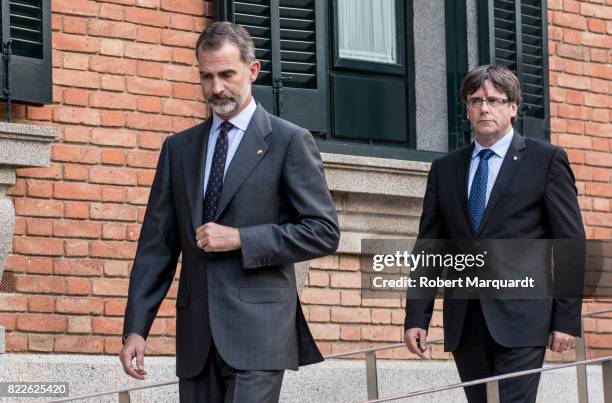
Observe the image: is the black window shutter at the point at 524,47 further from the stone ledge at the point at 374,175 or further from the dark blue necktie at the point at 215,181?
the dark blue necktie at the point at 215,181

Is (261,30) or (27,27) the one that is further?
(261,30)

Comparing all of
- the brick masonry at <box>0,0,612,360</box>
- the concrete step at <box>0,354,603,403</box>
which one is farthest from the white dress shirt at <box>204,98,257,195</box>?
the brick masonry at <box>0,0,612,360</box>

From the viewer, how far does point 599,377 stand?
6.26 metres

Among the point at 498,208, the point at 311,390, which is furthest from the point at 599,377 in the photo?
the point at 311,390

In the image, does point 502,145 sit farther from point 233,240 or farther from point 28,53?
point 28,53

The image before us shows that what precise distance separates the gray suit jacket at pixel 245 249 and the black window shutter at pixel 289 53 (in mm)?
2977

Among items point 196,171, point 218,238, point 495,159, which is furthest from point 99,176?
point 218,238

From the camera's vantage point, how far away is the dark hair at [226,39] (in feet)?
17.6

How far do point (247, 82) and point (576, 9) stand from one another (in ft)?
17.1

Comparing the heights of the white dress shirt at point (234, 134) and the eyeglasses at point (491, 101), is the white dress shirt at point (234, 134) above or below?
below

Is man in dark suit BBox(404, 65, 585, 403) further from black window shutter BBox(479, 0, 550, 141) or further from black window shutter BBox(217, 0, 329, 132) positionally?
black window shutter BBox(479, 0, 550, 141)

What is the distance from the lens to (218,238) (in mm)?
5227

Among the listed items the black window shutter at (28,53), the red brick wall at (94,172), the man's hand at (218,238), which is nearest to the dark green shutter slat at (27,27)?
the black window shutter at (28,53)

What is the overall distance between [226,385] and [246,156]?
725 mm
